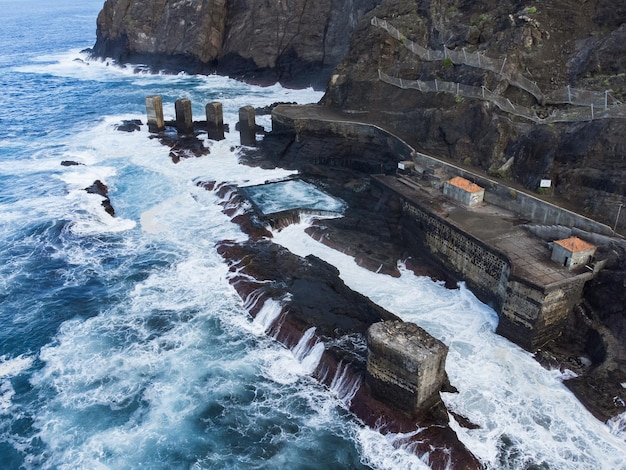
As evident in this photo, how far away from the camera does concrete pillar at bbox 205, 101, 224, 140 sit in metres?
46.5

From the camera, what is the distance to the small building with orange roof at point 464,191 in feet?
96.9

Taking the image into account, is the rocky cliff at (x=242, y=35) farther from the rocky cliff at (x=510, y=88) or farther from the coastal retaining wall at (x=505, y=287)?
the coastal retaining wall at (x=505, y=287)

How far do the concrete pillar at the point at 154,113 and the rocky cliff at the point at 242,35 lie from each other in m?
21.4

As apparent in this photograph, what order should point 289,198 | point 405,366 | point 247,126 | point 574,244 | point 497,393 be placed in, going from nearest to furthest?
1. point 405,366
2. point 497,393
3. point 574,244
4. point 289,198
5. point 247,126

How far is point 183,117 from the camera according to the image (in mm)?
48156

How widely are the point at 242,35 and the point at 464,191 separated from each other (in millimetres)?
51773

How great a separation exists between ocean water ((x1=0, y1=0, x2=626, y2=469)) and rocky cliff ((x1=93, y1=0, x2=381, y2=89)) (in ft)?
98.8

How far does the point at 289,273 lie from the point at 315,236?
15.6ft

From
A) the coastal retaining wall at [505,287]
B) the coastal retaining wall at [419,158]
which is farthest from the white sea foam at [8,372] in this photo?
the coastal retaining wall at [419,158]

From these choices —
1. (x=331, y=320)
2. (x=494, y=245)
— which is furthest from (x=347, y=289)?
(x=494, y=245)

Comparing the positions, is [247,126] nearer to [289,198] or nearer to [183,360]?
[289,198]

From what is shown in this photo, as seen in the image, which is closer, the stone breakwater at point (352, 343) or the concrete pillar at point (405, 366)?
the concrete pillar at point (405, 366)

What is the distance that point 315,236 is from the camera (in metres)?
32.4

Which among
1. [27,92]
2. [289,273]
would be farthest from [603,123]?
[27,92]
